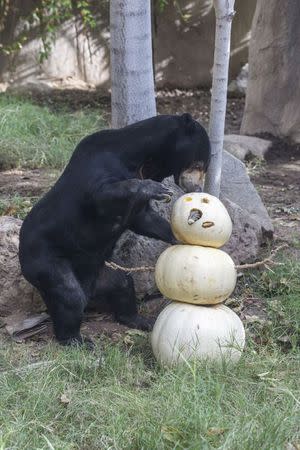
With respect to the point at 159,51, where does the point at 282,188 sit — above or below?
below

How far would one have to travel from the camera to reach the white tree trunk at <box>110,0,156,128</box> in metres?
5.42

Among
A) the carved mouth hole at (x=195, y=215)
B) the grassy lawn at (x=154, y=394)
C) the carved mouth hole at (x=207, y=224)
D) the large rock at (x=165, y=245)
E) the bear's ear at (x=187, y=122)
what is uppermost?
the bear's ear at (x=187, y=122)

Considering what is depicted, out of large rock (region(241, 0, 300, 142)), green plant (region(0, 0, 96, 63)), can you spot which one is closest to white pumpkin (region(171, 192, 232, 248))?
large rock (region(241, 0, 300, 142))

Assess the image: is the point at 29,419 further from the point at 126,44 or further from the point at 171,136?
the point at 126,44

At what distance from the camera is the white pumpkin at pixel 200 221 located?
437 centimetres

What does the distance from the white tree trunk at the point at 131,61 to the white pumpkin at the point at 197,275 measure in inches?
63.2

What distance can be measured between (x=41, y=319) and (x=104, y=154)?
121cm

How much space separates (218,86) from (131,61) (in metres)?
0.71

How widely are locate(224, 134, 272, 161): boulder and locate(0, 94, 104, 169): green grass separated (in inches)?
62.3

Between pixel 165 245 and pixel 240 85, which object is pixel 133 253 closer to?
pixel 165 245

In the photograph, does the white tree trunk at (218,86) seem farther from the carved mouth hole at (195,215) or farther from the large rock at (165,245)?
the carved mouth hole at (195,215)

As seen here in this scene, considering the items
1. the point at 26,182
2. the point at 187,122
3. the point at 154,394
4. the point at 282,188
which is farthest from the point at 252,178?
the point at 154,394

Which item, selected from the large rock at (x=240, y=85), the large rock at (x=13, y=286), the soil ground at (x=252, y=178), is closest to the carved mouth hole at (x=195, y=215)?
the soil ground at (x=252, y=178)

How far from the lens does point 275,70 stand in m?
9.40
